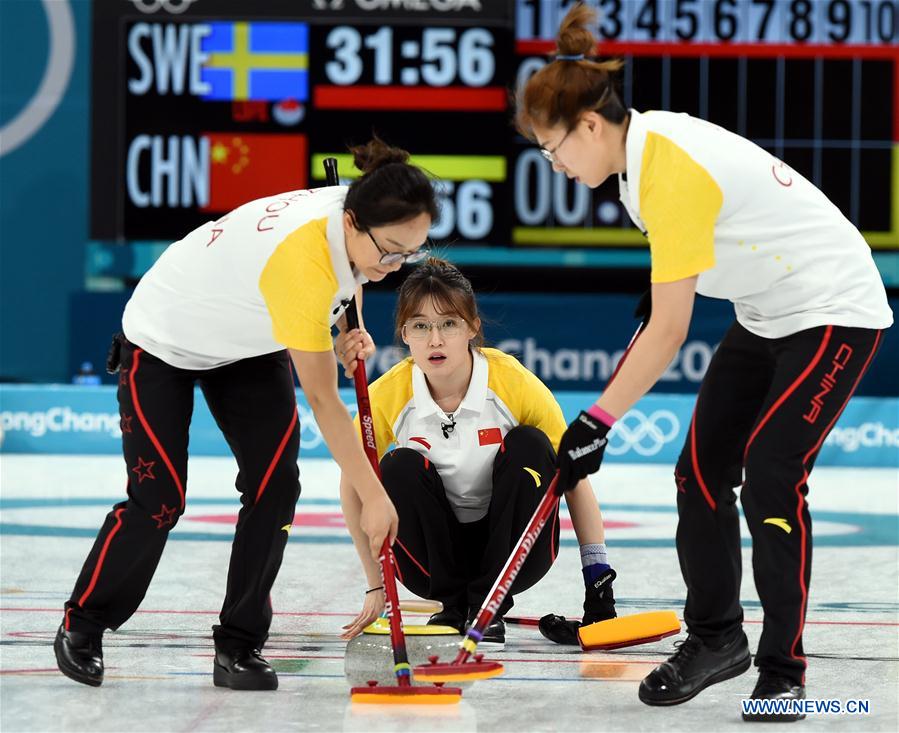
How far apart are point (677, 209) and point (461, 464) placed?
3.68 ft

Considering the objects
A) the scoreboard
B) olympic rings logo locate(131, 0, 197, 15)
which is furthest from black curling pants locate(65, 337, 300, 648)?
olympic rings logo locate(131, 0, 197, 15)

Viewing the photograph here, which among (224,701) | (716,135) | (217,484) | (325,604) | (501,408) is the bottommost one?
(217,484)

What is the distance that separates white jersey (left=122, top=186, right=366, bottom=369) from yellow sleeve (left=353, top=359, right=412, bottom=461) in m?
0.64

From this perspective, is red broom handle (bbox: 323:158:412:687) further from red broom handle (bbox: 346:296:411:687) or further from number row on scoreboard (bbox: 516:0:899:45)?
number row on scoreboard (bbox: 516:0:899:45)

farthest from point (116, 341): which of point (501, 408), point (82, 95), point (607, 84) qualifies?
point (82, 95)

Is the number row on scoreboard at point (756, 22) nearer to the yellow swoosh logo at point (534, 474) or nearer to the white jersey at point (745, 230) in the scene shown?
the yellow swoosh logo at point (534, 474)

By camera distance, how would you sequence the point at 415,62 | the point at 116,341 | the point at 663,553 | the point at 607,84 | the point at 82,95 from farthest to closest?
1. the point at 82,95
2. the point at 415,62
3. the point at 663,553
4. the point at 116,341
5. the point at 607,84

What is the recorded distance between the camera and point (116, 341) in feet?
9.89

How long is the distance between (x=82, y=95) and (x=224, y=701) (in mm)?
8985

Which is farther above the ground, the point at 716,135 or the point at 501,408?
the point at 716,135

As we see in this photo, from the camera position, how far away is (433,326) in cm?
336

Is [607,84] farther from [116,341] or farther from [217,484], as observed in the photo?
[217,484]

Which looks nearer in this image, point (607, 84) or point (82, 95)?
point (607, 84)

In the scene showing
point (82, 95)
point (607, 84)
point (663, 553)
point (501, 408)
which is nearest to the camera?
point (607, 84)
